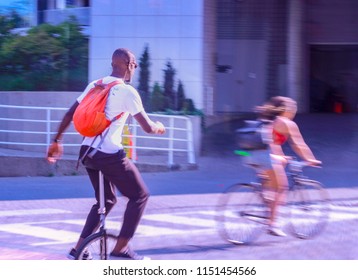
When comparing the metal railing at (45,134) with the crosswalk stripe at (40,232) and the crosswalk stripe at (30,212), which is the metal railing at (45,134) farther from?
the crosswalk stripe at (40,232)

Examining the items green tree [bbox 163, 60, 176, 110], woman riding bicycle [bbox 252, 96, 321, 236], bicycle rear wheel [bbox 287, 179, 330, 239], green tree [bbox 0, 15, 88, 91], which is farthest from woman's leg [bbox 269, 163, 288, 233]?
green tree [bbox 0, 15, 88, 91]

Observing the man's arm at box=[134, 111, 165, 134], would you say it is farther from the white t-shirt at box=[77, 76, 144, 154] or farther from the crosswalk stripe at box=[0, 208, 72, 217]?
the crosswalk stripe at box=[0, 208, 72, 217]

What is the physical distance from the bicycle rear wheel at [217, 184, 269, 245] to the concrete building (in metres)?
8.10

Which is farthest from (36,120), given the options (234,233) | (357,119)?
(357,119)

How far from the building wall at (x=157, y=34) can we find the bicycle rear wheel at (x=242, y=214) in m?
8.09

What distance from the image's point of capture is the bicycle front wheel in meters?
5.50

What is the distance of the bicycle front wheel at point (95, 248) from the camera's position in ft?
18.0

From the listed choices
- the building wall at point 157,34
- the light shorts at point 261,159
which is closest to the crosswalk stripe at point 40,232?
the light shorts at point 261,159

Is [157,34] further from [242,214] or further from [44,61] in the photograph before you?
[242,214]

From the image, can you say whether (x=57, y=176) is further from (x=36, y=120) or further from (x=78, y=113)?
(x=78, y=113)

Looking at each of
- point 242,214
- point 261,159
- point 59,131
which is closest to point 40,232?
point 242,214

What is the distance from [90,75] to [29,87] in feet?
4.64

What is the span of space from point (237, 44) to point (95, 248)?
1395 centimetres

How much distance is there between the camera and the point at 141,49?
1552cm
